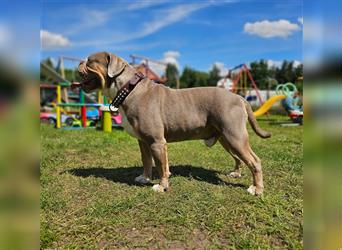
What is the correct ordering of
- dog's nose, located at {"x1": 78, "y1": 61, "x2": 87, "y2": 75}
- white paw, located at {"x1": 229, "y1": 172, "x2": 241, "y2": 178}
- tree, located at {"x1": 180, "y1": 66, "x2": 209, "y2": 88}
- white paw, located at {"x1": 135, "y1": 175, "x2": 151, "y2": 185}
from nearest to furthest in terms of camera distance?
dog's nose, located at {"x1": 78, "y1": 61, "x2": 87, "y2": 75} → white paw, located at {"x1": 135, "y1": 175, "x2": 151, "y2": 185} → white paw, located at {"x1": 229, "y1": 172, "x2": 241, "y2": 178} → tree, located at {"x1": 180, "y1": 66, "x2": 209, "y2": 88}

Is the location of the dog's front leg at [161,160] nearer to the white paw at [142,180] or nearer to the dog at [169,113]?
the dog at [169,113]

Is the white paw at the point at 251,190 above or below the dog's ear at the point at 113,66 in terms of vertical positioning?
below

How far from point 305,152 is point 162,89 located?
106 inches

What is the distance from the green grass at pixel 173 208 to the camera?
2.87m

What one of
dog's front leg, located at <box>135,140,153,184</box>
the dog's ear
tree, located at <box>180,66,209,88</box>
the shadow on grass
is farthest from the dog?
tree, located at <box>180,66,209,88</box>

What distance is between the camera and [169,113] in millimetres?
4141

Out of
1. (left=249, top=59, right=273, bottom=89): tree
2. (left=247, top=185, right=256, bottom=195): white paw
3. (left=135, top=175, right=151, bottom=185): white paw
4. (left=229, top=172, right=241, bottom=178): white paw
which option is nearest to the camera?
(left=247, top=185, right=256, bottom=195): white paw

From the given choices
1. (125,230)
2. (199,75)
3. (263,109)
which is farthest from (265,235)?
(199,75)

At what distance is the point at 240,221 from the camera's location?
3.17m

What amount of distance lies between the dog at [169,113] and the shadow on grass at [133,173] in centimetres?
58

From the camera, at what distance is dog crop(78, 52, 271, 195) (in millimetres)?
3963

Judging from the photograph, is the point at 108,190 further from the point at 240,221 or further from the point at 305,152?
the point at 305,152

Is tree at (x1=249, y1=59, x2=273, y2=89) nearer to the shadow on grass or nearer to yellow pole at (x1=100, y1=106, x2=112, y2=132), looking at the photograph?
yellow pole at (x1=100, y1=106, x2=112, y2=132)

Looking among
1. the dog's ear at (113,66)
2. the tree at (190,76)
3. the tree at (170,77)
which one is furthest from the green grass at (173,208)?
the tree at (190,76)
